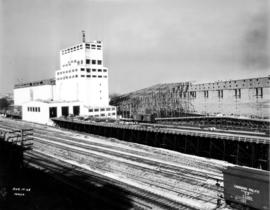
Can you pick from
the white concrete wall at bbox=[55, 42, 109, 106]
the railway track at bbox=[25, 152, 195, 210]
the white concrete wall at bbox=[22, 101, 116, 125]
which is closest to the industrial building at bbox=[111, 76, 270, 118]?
the white concrete wall at bbox=[22, 101, 116, 125]

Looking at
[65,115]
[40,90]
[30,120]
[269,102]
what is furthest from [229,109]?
[40,90]

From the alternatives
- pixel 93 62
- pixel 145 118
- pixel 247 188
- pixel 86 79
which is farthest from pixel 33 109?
pixel 247 188

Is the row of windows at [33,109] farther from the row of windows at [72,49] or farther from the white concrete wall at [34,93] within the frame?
the row of windows at [72,49]

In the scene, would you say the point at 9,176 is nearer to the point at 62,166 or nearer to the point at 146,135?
the point at 62,166

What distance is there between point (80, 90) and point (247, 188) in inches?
2526

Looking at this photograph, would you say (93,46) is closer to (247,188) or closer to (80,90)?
(80,90)

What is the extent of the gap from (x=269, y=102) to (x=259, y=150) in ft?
136

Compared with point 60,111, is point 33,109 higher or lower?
higher

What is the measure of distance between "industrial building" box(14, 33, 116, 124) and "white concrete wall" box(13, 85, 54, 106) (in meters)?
11.7

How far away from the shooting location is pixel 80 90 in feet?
248

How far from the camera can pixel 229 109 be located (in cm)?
8975

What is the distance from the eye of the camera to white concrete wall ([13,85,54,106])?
98.0 metres

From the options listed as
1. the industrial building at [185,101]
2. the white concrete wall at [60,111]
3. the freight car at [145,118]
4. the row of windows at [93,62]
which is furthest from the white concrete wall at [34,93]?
the freight car at [145,118]

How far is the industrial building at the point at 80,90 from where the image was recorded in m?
71.2
